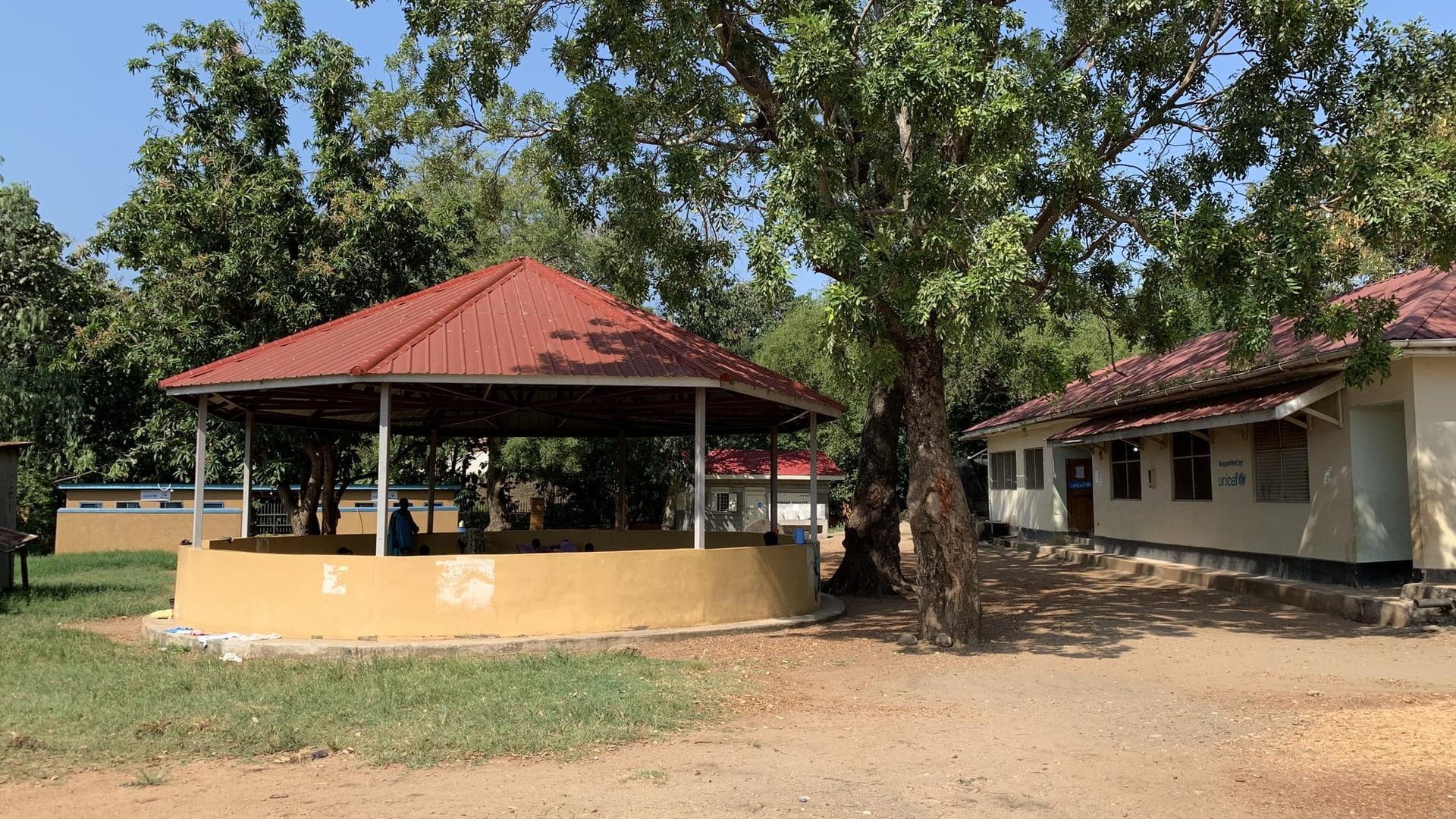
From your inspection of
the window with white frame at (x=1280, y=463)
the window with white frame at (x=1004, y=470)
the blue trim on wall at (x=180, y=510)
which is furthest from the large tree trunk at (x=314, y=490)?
the window with white frame at (x=1004, y=470)

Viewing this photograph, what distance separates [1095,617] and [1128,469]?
8261mm

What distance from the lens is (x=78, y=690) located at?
29.0 ft

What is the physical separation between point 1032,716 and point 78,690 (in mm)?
7580

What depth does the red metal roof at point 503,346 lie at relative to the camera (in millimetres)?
11961

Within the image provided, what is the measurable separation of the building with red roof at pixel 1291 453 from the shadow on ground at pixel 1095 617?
1.15m

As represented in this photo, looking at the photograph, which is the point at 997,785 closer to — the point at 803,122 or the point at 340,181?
the point at 803,122

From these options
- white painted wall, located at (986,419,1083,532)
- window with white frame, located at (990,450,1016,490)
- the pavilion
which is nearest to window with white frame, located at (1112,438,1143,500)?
white painted wall, located at (986,419,1083,532)

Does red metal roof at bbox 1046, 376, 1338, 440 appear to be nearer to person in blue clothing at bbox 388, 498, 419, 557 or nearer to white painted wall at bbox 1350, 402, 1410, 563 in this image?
white painted wall at bbox 1350, 402, 1410, 563

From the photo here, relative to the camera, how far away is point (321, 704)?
837 centimetres

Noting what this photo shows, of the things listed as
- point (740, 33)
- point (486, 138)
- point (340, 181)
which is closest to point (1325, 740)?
point (740, 33)

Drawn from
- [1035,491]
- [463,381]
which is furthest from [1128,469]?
[463,381]

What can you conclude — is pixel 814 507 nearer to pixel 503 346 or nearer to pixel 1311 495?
pixel 503 346

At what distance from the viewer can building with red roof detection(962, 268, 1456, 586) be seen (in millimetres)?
13805

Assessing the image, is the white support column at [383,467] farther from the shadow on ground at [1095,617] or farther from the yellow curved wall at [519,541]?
the shadow on ground at [1095,617]
